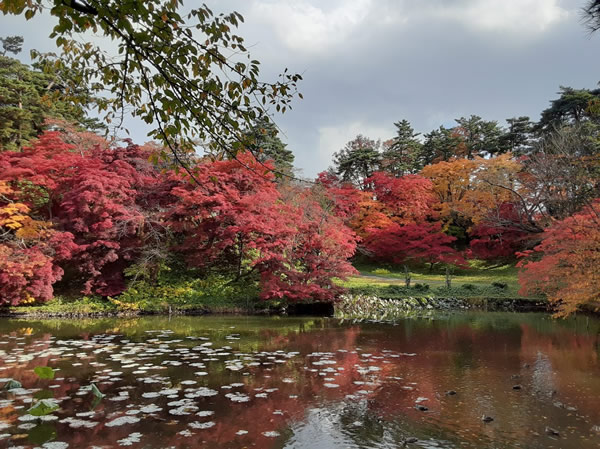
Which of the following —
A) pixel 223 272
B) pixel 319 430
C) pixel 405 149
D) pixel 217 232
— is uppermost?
pixel 405 149

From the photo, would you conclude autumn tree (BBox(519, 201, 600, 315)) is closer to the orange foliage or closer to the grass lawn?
the grass lawn

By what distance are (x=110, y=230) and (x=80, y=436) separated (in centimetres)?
1092

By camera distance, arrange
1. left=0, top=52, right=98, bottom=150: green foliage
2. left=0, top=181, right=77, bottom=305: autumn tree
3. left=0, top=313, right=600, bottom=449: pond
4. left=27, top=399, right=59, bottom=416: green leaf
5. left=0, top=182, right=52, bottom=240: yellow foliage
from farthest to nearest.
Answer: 1. left=0, top=52, right=98, bottom=150: green foliage
2. left=0, top=182, right=52, bottom=240: yellow foliage
3. left=0, top=181, right=77, bottom=305: autumn tree
4. left=27, top=399, right=59, bottom=416: green leaf
5. left=0, top=313, right=600, bottom=449: pond

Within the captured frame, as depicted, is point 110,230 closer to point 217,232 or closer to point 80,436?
point 217,232

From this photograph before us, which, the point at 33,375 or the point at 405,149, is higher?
the point at 405,149

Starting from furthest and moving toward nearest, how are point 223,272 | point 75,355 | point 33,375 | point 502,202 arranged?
point 502,202 < point 223,272 < point 75,355 < point 33,375

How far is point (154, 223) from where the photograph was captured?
1516 cm

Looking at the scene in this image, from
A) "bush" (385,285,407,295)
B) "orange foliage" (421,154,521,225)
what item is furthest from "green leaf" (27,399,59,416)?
"orange foliage" (421,154,521,225)

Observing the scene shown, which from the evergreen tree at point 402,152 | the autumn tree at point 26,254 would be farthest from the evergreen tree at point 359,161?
the autumn tree at point 26,254

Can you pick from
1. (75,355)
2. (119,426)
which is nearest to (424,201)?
(75,355)

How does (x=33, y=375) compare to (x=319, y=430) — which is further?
(x=33, y=375)

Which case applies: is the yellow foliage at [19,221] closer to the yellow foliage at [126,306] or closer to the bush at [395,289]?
the yellow foliage at [126,306]

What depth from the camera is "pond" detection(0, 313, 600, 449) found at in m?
3.63

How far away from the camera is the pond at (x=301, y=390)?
11.9 feet
